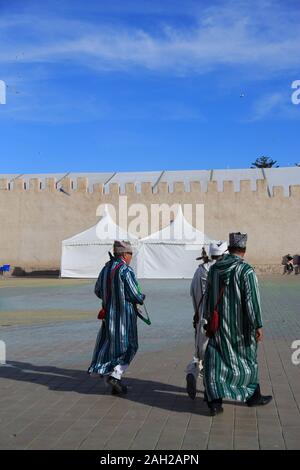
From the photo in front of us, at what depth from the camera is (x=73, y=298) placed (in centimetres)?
1769

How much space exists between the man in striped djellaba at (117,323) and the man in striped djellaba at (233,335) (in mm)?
1076

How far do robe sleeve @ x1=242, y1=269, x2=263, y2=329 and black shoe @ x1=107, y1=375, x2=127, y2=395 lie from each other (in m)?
1.57

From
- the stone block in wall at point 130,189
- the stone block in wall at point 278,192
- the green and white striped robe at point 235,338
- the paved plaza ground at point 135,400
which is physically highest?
the stone block in wall at point 130,189

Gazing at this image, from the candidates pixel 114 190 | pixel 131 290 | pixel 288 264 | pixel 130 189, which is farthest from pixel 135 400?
pixel 114 190

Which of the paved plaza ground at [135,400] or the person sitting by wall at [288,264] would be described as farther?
the person sitting by wall at [288,264]

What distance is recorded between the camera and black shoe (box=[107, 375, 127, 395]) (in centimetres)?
602

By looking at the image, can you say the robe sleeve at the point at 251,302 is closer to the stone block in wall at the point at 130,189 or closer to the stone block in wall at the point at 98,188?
the stone block in wall at the point at 130,189

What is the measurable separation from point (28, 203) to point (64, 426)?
32.3m

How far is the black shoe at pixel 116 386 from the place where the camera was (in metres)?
6.02

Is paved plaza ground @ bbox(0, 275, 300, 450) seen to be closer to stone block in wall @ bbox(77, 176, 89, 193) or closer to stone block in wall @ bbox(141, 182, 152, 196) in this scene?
stone block in wall @ bbox(141, 182, 152, 196)

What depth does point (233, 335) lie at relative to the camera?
535 cm

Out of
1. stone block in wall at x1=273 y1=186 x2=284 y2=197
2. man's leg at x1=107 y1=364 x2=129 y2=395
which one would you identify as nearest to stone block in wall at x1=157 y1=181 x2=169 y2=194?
stone block in wall at x1=273 y1=186 x2=284 y2=197

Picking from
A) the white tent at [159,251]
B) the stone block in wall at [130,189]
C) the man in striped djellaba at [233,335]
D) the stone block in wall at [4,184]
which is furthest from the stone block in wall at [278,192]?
the man in striped djellaba at [233,335]

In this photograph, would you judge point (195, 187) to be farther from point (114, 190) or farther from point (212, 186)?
point (114, 190)
